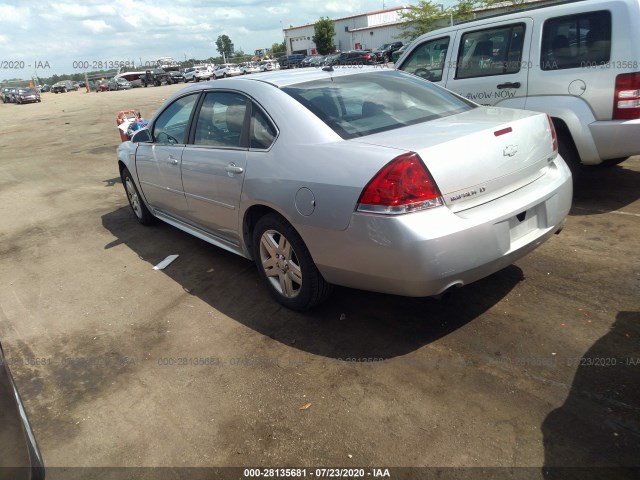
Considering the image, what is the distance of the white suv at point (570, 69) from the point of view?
14.8 feet

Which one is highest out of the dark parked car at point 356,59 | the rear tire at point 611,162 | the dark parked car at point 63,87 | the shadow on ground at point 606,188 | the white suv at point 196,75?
the dark parked car at point 63,87

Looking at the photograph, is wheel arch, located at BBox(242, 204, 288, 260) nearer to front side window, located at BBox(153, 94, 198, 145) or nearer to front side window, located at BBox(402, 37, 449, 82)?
front side window, located at BBox(153, 94, 198, 145)

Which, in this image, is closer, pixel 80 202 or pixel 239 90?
pixel 239 90

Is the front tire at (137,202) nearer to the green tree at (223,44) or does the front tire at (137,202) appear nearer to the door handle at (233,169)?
the door handle at (233,169)

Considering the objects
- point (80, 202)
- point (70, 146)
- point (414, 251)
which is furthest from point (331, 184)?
point (70, 146)

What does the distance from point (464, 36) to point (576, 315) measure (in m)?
3.94

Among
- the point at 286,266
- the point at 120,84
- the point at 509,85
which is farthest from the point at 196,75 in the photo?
the point at 286,266

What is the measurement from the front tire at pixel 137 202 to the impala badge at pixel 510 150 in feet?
13.6

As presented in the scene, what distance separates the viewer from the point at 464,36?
5.84 meters

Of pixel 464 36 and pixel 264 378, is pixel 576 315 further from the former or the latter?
pixel 464 36

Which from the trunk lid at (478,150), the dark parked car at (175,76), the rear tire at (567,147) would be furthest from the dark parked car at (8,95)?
the trunk lid at (478,150)

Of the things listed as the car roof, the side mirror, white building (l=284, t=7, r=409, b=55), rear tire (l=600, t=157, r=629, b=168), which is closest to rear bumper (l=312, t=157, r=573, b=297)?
the car roof

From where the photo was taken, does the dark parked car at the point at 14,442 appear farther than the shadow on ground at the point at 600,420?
No

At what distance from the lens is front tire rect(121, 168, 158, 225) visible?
5.76 m
